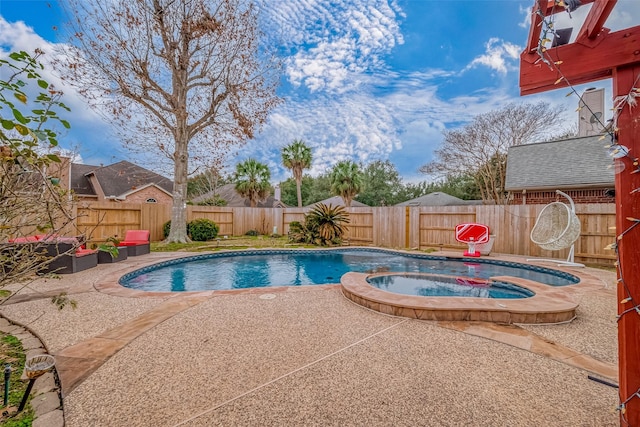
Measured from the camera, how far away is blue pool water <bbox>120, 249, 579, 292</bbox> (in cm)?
662

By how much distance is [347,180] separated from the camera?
20.2 m

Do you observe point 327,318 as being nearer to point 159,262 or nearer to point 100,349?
point 100,349

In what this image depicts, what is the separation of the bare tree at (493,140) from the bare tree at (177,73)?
13.3 m

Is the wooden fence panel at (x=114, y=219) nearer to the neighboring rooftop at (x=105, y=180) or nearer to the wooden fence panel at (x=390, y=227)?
the neighboring rooftop at (x=105, y=180)

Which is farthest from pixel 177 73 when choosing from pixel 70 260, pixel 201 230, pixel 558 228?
pixel 558 228

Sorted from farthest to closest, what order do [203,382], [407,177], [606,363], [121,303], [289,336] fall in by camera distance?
[407,177] < [121,303] < [289,336] < [606,363] < [203,382]

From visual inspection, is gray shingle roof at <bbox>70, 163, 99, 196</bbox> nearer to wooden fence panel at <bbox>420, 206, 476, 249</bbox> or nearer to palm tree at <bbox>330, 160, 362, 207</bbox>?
palm tree at <bbox>330, 160, 362, 207</bbox>

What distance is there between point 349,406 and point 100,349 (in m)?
2.48

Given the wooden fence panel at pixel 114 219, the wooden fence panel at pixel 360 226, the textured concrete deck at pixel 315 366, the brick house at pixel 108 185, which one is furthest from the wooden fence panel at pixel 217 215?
the textured concrete deck at pixel 315 366

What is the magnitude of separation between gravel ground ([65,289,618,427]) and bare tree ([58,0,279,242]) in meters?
10.1

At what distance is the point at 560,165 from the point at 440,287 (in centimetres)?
1079

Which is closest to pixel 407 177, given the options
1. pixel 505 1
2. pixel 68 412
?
pixel 505 1

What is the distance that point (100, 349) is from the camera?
109 inches

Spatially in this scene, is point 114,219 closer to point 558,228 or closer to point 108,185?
point 108,185
